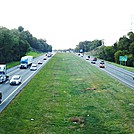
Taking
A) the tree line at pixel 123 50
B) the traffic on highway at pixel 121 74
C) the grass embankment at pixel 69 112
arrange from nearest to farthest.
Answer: the grass embankment at pixel 69 112 < the traffic on highway at pixel 121 74 < the tree line at pixel 123 50

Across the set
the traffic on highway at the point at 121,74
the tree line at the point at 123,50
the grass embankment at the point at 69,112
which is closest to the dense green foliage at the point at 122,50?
the tree line at the point at 123,50

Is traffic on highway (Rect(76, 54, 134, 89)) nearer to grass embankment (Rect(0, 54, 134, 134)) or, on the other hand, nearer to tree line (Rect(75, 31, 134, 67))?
grass embankment (Rect(0, 54, 134, 134))

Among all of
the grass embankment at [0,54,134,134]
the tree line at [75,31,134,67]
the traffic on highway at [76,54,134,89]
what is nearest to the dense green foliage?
the tree line at [75,31,134,67]

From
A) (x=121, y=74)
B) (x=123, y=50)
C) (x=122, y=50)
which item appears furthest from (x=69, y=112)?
(x=122, y=50)

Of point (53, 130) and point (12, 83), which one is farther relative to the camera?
point (12, 83)

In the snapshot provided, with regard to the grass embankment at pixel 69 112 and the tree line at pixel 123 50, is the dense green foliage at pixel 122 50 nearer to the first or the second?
the tree line at pixel 123 50

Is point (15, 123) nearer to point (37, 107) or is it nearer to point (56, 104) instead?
point (37, 107)

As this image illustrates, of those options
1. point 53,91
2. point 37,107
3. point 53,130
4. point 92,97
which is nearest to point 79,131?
point 53,130

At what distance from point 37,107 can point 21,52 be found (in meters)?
98.3

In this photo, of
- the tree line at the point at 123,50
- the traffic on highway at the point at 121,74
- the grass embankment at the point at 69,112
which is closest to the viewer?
the grass embankment at the point at 69,112

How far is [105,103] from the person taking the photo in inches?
1382

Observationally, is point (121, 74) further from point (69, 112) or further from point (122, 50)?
point (122, 50)

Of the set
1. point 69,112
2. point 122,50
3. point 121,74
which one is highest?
point 122,50

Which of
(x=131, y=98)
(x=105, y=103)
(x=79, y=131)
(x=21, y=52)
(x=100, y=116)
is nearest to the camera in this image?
(x=79, y=131)
